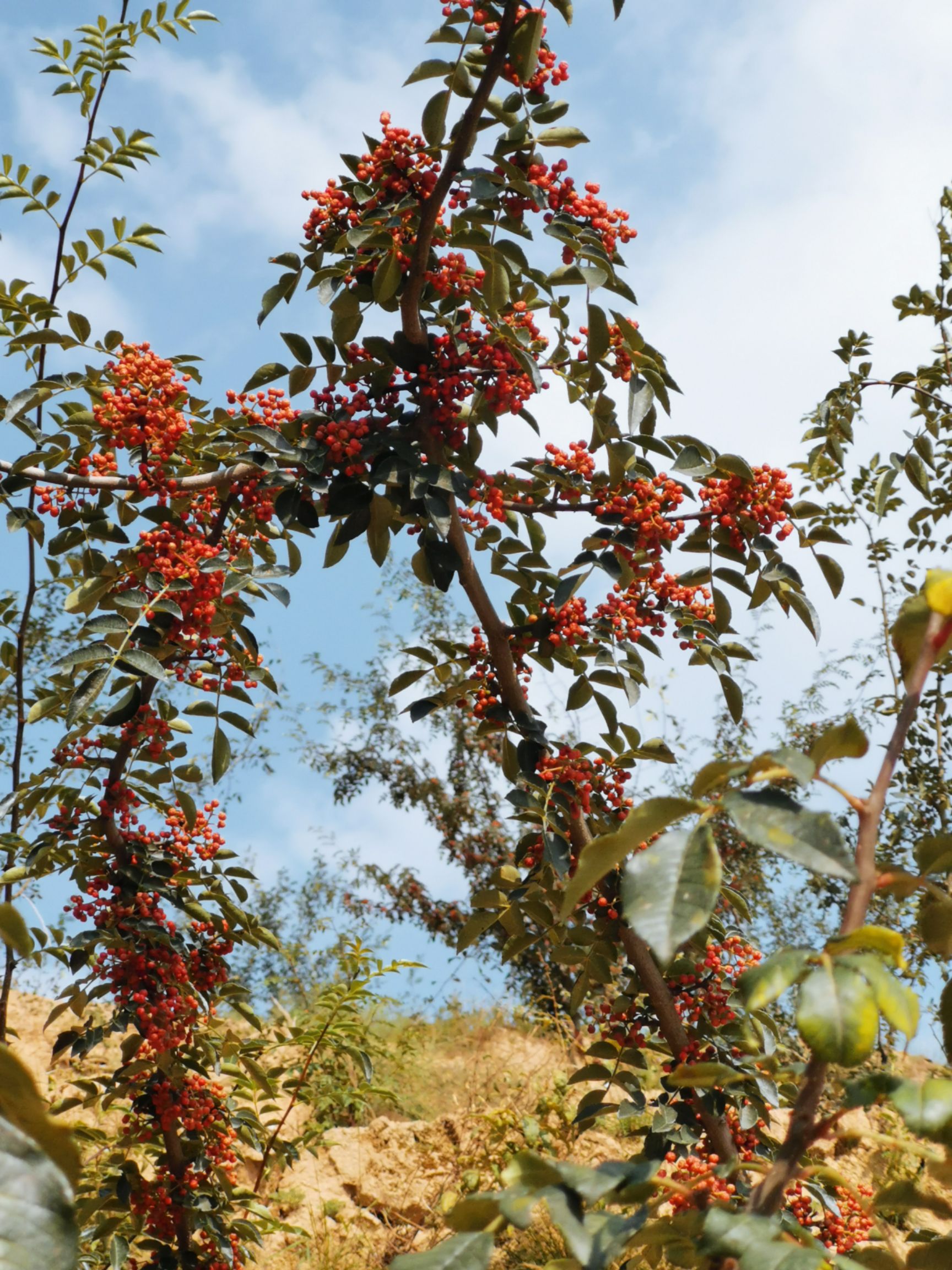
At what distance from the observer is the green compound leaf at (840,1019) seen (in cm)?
62

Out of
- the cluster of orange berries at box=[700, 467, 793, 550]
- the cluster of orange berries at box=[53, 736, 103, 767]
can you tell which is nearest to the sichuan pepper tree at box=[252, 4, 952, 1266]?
the cluster of orange berries at box=[700, 467, 793, 550]

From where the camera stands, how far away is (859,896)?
73cm

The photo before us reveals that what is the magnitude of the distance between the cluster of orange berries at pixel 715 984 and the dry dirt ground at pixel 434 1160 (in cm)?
94

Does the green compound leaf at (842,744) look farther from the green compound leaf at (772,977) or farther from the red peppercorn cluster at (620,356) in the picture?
the red peppercorn cluster at (620,356)

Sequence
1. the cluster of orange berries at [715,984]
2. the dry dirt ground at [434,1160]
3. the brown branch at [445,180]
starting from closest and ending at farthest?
1. the brown branch at [445,180]
2. the cluster of orange berries at [715,984]
3. the dry dirt ground at [434,1160]

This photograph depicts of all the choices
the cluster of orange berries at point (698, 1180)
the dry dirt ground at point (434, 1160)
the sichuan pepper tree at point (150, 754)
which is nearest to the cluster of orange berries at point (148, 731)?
the sichuan pepper tree at point (150, 754)

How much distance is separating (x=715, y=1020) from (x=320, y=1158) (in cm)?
264

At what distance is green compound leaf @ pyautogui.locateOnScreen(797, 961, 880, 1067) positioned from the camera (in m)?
0.62

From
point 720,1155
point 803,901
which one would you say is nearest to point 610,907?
point 720,1155

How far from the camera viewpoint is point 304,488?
1.99 metres

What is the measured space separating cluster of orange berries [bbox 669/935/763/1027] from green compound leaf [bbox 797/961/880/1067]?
134 cm

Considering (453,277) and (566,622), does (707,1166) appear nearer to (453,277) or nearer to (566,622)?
(566,622)

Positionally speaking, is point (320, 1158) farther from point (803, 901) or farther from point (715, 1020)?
point (803, 901)

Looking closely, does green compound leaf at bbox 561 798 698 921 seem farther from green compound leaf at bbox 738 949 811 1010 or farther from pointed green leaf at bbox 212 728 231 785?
pointed green leaf at bbox 212 728 231 785
